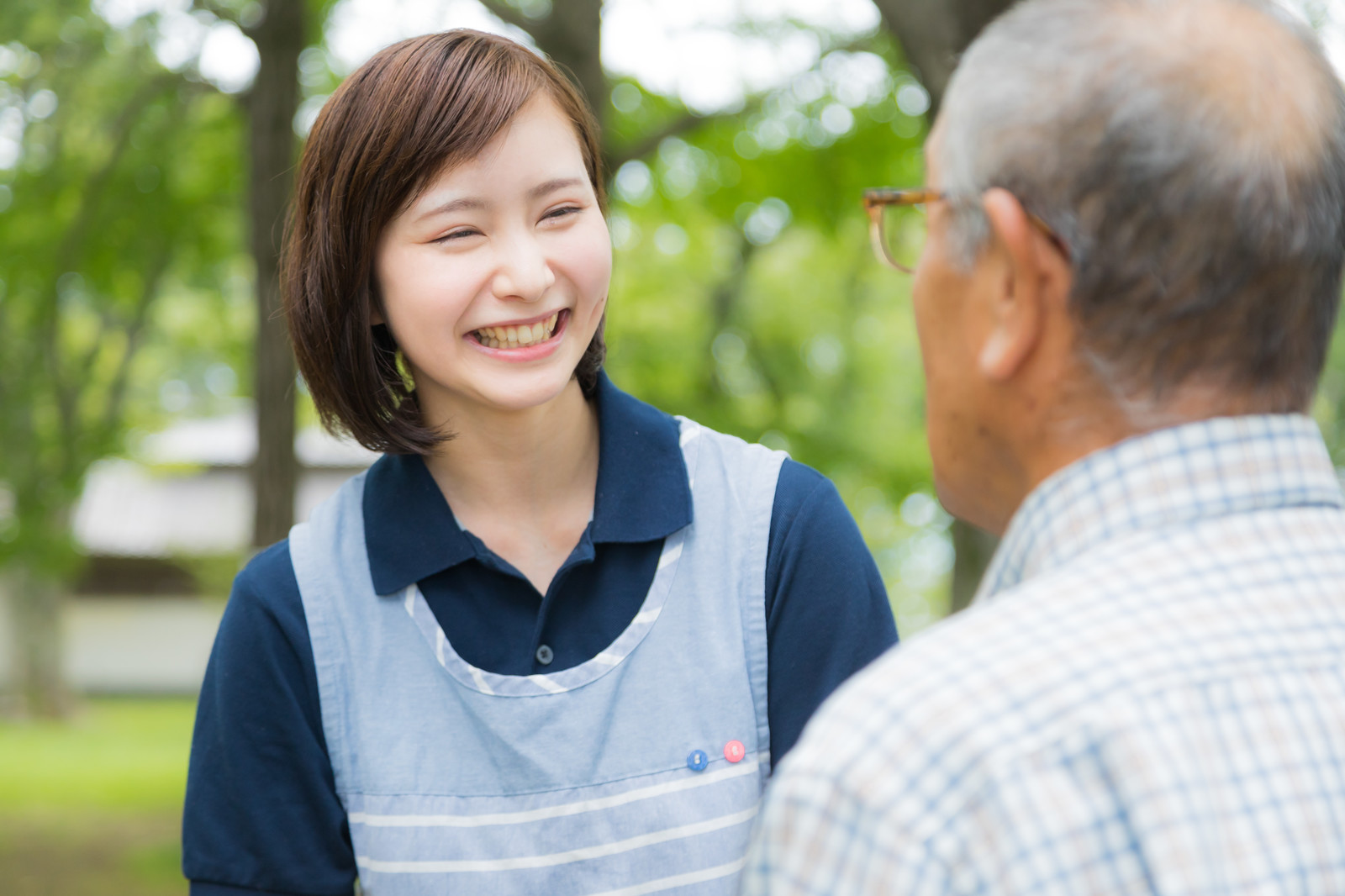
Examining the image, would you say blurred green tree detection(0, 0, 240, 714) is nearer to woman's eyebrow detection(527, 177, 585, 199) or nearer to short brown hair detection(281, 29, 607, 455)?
short brown hair detection(281, 29, 607, 455)

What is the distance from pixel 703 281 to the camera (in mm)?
13852

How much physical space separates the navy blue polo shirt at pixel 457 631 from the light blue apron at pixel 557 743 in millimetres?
26

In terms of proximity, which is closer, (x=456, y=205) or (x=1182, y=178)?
(x=1182, y=178)

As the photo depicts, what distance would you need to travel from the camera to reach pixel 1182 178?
1.00 meters

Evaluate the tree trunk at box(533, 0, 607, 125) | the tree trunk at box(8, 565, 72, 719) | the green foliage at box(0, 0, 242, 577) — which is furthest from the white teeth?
the tree trunk at box(8, 565, 72, 719)

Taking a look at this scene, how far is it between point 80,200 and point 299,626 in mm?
7086

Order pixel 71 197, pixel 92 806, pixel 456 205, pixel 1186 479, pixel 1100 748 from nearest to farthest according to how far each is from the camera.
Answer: pixel 1100 748 → pixel 1186 479 → pixel 456 205 → pixel 71 197 → pixel 92 806

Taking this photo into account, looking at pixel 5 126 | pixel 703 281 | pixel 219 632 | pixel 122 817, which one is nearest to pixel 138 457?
pixel 5 126

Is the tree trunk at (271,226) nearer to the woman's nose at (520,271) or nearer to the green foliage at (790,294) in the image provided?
the green foliage at (790,294)

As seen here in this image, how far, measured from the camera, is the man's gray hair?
101 cm

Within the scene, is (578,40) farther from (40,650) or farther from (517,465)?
(40,650)

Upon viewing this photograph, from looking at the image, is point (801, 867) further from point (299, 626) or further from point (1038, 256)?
point (299, 626)

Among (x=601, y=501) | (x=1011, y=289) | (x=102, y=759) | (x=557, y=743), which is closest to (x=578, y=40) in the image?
(x=601, y=501)

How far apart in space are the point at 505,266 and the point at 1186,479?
1041 millimetres
